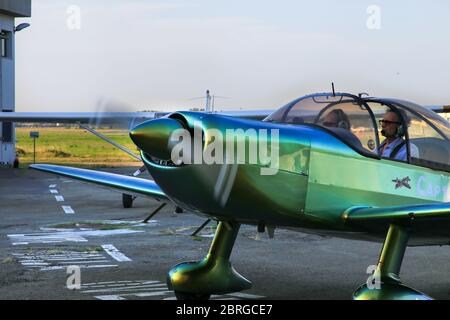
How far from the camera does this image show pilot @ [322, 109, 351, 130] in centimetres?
600

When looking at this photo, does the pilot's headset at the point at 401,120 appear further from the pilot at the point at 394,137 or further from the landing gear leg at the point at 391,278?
the landing gear leg at the point at 391,278


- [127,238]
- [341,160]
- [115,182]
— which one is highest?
[341,160]

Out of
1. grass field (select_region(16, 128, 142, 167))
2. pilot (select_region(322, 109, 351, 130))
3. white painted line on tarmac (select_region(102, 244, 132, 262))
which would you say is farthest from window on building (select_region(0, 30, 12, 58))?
pilot (select_region(322, 109, 351, 130))

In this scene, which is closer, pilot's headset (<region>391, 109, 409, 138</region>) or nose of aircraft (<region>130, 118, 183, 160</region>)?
nose of aircraft (<region>130, 118, 183, 160</region>)

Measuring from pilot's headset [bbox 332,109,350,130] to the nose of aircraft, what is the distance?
1.64 m

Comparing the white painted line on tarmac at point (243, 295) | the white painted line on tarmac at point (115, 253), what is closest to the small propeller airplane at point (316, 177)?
the white painted line on tarmac at point (243, 295)

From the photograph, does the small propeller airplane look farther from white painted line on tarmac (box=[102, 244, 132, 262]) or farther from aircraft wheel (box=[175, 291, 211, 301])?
white painted line on tarmac (box=[102, 244, 132, 262])

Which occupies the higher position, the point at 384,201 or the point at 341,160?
the point at 341,160

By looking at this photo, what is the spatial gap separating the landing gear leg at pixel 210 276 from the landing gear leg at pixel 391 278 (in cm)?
140

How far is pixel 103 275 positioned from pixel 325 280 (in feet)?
8.12

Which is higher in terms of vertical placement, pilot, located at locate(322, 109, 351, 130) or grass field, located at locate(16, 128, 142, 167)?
pilot, located at locate(322, 109, 351, 130)

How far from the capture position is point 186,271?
652 centimetres
